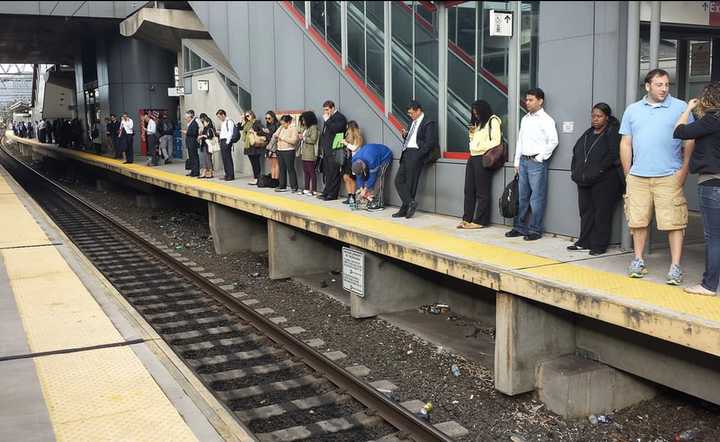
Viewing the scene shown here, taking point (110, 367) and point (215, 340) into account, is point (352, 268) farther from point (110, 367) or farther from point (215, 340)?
point (110, 367)

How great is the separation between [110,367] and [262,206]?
5.01 meters

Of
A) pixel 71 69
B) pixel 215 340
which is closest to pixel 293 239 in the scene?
pixel 215 340

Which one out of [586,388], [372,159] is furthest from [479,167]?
[586,388]

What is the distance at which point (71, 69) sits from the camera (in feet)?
146

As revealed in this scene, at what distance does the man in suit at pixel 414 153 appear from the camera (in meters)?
9.12

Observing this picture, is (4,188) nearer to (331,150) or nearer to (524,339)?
(331,150)

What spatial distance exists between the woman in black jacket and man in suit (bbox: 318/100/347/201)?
5.15m

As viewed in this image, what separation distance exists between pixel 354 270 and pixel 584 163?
2.84 meters

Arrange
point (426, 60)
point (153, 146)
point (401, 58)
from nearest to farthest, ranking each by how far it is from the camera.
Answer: point (426, 60)
point (401, 58)
point (153, 146)

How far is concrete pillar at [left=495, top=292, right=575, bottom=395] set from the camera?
5664 millimetres

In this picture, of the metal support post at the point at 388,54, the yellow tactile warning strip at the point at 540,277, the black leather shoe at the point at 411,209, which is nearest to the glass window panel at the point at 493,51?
the black leather shoe at the point at 411,209

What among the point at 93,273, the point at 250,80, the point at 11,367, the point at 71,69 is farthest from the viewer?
the point at 71,69

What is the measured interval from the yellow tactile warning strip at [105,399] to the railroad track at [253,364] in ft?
1.83

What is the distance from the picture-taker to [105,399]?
502 centimetres
